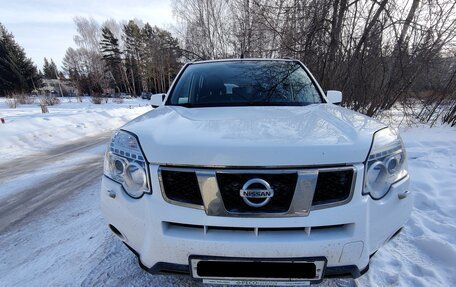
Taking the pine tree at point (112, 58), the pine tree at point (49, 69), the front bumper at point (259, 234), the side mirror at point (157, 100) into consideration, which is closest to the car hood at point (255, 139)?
the front bumper at point (259, 234)

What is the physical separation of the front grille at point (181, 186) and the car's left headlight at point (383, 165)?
0.88 metres

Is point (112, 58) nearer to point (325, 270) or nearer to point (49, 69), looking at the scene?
point (49, 69)

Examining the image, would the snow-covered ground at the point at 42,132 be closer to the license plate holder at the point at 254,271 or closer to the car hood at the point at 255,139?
the car hood at the point at 255,139

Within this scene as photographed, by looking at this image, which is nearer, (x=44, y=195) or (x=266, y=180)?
(x=266, y=180)

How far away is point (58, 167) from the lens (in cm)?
497

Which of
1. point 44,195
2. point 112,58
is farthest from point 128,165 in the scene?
point 112,58

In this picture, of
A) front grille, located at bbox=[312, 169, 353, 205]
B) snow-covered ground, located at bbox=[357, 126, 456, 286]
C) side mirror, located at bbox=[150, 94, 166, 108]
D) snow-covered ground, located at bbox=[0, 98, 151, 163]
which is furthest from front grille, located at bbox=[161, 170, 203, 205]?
snow-covered ground, located at bbox=[0, 98, 151, 163]

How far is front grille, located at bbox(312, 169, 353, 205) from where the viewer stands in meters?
1.37

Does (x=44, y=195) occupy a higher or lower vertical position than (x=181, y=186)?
lower

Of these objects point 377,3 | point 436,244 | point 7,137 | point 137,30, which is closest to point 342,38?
point 377,3

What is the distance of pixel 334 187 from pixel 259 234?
0.45m

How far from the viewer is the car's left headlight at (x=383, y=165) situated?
4.75 ft

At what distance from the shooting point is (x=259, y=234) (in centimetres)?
135

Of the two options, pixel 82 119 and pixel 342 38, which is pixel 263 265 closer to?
pixel 342 38
